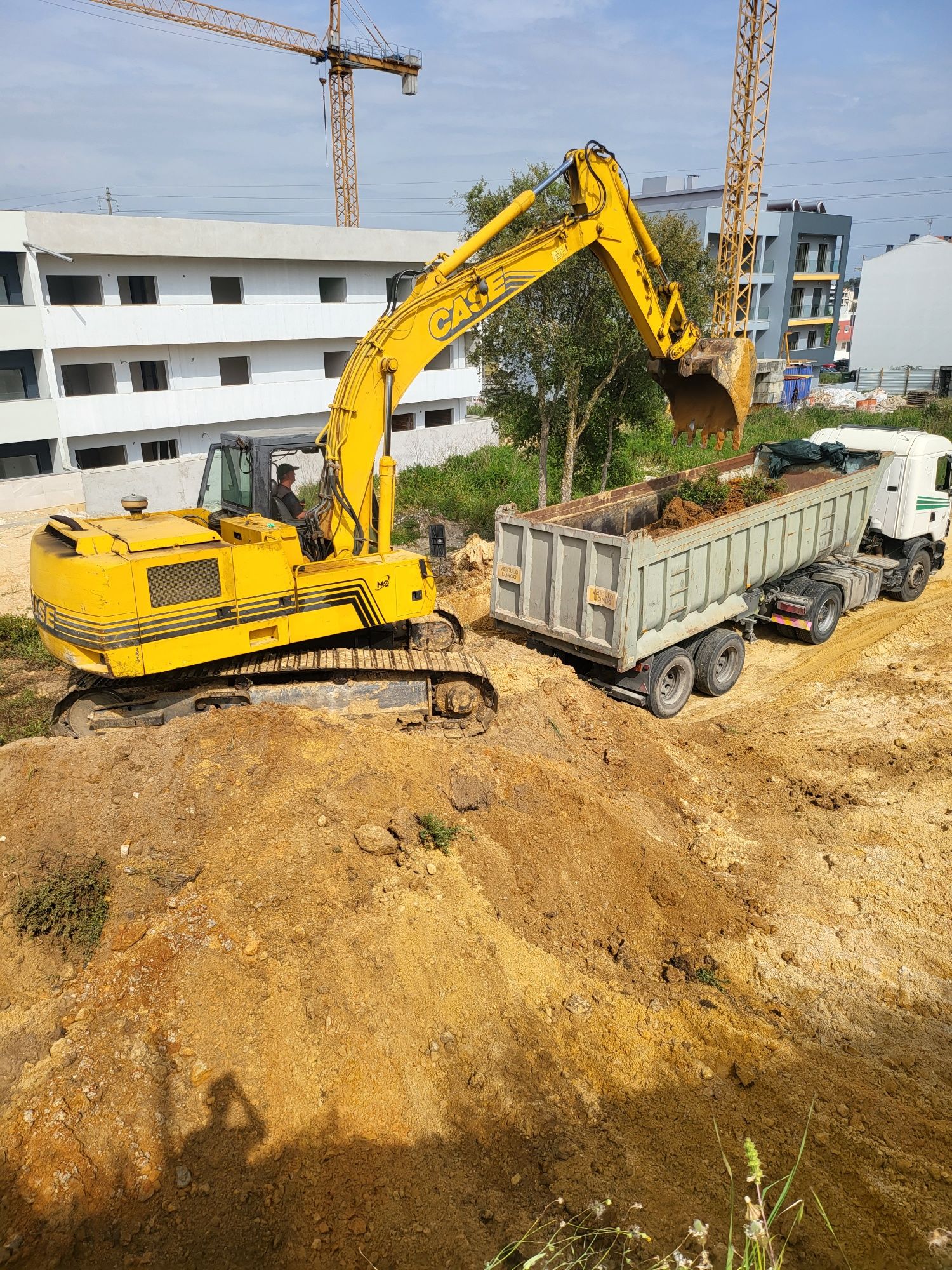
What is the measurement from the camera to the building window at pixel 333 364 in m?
28.4

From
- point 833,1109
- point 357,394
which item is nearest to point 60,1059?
point 833,1109

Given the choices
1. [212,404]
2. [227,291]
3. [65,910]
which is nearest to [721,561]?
[65,910]

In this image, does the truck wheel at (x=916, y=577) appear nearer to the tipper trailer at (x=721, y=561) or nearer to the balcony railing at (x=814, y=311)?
the tipper trailer at (x=721, y=561)

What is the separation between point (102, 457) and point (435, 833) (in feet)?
72.9

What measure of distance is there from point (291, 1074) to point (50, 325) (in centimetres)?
2230

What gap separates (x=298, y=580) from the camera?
292 inches

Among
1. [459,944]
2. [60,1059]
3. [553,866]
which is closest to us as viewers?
[60,1059]

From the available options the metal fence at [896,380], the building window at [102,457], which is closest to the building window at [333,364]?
the building window at [102,457]

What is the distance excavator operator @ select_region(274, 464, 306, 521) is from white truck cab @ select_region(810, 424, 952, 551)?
9747 millimetres

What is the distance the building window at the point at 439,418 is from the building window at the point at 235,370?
724 cm

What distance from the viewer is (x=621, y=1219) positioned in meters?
3.92

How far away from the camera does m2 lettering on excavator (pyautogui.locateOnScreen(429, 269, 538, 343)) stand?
8.21 meters

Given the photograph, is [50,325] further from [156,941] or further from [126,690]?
[156,941]

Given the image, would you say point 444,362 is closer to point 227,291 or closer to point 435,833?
point 227,291
